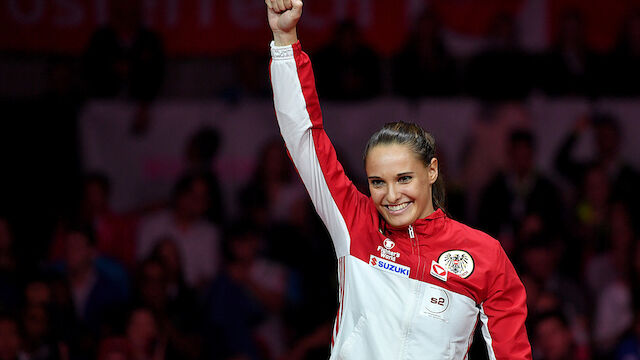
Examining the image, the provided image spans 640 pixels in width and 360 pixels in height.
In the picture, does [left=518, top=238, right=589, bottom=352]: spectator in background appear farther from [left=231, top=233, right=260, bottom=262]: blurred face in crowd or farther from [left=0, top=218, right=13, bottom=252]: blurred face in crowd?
[left=0, top=218, right=13, bottom=252]: blurred face in crowd

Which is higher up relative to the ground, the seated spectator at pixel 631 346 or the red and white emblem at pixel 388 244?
the red and white emblem at pixel 388 244

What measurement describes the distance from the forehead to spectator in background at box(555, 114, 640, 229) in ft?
12.5

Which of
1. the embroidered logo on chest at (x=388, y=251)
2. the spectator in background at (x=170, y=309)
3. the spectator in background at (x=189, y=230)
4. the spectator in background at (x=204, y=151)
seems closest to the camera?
the embroidered logo on chest at (x=388, y=251)

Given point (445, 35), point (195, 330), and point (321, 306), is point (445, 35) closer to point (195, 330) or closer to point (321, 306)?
point (321, 306)

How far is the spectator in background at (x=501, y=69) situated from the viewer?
6480 millimetres

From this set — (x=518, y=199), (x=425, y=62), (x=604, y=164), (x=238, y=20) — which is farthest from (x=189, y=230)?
(x=604, y=164)

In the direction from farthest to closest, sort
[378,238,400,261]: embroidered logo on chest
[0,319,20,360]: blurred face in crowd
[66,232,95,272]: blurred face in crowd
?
1. [66,232,95,272]: blurred face in crowd
2. [0,319,20,360]: blurred face in crowd
3. [378,238,400,261]: embroidered logo on chest

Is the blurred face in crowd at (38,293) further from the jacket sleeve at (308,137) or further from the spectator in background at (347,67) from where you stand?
the jacket sleeve at (308,137)

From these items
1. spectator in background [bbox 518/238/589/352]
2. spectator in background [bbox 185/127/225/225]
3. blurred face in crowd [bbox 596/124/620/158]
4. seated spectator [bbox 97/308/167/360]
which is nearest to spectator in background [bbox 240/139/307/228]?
spectator in background [bbox 185/127/225/225]

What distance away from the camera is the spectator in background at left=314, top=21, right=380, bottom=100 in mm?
6371

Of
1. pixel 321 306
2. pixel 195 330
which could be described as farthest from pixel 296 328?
pixel 195 330

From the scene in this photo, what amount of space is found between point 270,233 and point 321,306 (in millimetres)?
704

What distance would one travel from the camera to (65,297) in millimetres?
5184

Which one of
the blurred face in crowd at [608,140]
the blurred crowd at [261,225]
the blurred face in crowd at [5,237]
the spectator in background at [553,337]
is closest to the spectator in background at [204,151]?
the blurred crowd at [261,225]
